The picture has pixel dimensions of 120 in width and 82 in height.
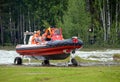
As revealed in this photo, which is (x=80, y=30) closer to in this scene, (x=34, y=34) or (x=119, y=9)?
(x=119, y=9)

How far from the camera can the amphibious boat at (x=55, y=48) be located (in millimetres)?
34375

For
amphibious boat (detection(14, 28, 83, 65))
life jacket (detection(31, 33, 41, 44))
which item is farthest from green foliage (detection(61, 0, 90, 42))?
amphibious boat (detection(14, 28, 83, 65))

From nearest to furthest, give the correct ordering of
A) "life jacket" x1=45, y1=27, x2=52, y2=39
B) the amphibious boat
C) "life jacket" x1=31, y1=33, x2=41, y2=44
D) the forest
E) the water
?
the amphibious boat, "life jacket" x1=45, y1=27, x2=52, y2=39, "life jacket" x1=31, y1=33, x2=41, y2=44, the water, the forest

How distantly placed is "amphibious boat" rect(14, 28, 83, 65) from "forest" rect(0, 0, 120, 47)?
33.5m

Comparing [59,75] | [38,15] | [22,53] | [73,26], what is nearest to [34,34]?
[22,53]

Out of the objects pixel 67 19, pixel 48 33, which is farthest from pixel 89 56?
Answer: pixel 67 19

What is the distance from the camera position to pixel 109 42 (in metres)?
73.8

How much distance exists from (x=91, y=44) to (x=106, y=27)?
5.72 m

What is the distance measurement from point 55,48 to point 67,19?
128ft

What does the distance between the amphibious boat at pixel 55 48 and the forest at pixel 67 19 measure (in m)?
33.5

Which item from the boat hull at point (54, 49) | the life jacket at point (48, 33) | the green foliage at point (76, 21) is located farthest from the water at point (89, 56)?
the green foliage at point (76, 21)

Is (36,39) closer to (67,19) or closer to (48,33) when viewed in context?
(48,33)

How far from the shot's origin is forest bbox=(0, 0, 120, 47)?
242 feet

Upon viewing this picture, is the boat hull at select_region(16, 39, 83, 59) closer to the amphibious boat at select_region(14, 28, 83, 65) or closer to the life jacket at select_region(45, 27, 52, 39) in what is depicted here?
the amphibious boat at select_region(14, 28, 83, 65)
